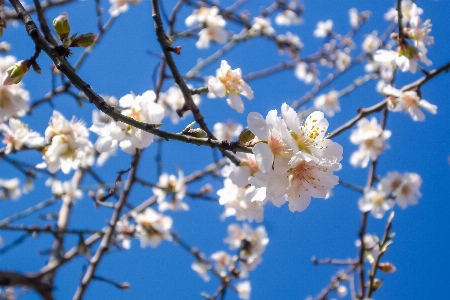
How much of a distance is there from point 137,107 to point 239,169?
60 centimetres

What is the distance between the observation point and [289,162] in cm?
98

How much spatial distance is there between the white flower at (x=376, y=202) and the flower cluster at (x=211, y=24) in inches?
68.2

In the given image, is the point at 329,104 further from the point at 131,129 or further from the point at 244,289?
the point at 131,129

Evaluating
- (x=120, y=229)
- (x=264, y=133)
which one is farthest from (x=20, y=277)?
(x=264, y=133)

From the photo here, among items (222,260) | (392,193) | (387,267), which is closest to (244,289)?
(222,260)

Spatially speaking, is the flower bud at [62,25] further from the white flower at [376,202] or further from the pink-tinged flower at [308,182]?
the white flower at [376,202]

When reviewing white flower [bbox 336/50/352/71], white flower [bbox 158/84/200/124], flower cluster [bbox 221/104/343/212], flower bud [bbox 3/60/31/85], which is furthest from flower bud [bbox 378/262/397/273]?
white flower [bbox 336/50/352/71]

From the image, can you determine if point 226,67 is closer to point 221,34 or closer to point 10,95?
point 10,95

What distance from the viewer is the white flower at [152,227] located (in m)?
3.02

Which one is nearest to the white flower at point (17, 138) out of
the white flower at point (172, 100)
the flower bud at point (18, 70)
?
the flower bud at point (18, 70)

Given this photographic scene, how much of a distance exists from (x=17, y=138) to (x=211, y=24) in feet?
5.61

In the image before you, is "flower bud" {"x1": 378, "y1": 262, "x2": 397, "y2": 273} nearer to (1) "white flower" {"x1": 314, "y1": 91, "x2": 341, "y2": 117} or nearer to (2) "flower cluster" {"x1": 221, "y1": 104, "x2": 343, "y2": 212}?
(2) "flower cluster" {"x1": 221, "y1": 104, "x2": 343, "y2": 212}

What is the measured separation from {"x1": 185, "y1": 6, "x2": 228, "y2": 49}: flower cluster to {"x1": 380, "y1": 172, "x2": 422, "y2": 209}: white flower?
71.7 inches

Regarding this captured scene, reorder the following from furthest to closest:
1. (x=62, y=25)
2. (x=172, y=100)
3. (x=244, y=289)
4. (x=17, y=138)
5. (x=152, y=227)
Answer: (x=244, y=289) < (x=172, y=100) < (x=152, y=227) < (x=17, y=138) < (x=62, y=25)
